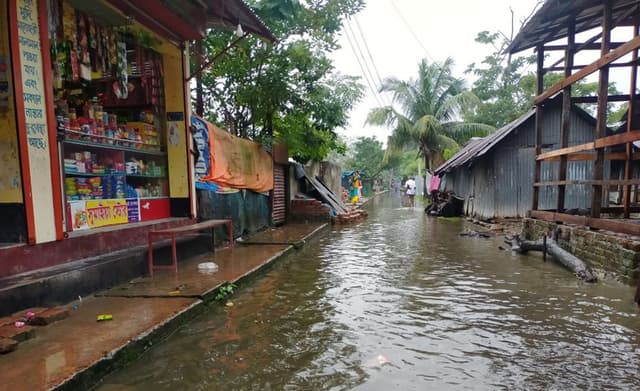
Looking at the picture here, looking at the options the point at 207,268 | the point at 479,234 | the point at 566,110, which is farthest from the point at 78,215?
the point at 479,234

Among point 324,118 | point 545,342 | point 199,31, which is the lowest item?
point 545,342

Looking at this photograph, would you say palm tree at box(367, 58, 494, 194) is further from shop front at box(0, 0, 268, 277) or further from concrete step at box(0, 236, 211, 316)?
concrete step at box(0, 236, 211, 316)

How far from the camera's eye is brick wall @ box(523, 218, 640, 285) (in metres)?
5.45

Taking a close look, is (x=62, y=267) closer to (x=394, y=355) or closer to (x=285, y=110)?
(x=394, y=355)

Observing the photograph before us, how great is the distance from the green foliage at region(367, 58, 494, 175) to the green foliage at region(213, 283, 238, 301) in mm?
21535

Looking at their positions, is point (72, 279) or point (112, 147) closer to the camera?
point (72, 279)

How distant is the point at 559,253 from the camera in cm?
699

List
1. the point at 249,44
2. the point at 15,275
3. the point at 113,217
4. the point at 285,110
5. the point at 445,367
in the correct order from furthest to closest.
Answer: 1. the point at 285,110
2. the point at 249,44
3. the point at 113,217
4. the point at 15,275
5. the point at 445,367

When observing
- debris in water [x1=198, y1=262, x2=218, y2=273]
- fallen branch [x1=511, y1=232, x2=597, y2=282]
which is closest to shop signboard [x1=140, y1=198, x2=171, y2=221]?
debris in water [x1=198, y1=262, x2=218, y2=273]

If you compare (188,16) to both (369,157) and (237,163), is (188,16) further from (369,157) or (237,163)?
(369,157)

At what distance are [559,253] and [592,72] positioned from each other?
3205 millimetres

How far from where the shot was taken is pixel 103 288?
4.84 metres

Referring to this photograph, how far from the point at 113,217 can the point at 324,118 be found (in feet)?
22.8

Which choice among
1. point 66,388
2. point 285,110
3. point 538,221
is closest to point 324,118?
point 285,110
